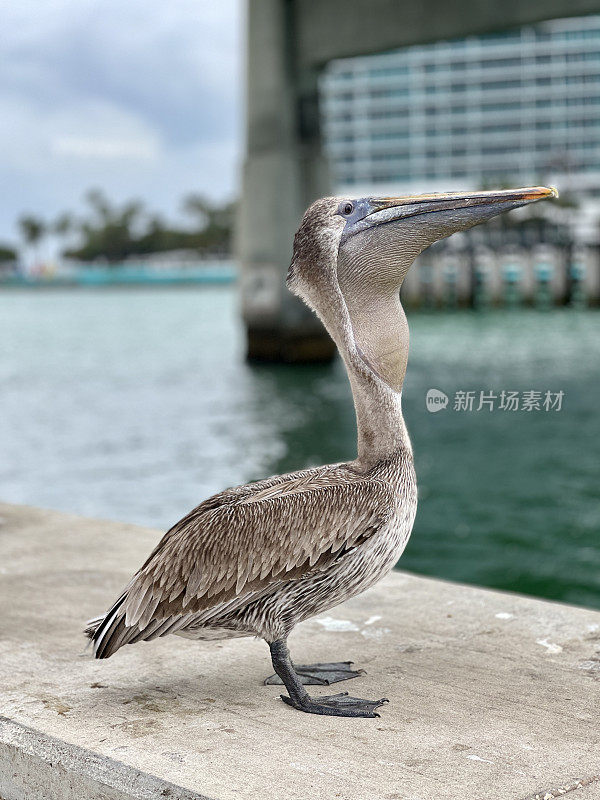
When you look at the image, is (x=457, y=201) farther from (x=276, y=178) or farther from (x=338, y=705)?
(x=276, y=178)

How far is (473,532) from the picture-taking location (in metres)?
10.4

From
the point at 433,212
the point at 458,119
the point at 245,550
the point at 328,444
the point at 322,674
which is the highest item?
the point at 458,119

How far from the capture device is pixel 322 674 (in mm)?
3525

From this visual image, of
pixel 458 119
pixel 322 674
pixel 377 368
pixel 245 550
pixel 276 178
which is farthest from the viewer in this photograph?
pixel 458 119

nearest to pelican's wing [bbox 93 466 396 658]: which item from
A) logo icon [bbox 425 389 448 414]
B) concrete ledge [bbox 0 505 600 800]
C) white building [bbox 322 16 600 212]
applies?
concrete ledge [bbox 0 505 600 800]

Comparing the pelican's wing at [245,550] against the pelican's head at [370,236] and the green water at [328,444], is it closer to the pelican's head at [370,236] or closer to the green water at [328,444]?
the pelican's head at [370,236]

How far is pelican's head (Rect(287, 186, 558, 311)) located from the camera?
321cm

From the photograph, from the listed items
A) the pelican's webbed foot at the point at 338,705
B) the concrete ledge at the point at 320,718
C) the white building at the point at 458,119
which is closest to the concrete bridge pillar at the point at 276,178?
the concrete ledge at the point at 320,718

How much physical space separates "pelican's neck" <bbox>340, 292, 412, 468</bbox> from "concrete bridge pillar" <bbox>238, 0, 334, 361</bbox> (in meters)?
20.6

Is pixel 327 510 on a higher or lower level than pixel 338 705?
higher

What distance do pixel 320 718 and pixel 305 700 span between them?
71mm

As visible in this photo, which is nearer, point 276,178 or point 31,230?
point 276,178

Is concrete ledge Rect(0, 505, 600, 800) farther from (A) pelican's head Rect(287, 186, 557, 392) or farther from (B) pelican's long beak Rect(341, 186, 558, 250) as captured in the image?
(B) pelican's long beak Rect(341, 186, 558, 250)

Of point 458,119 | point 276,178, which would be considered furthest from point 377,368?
point 458,119
